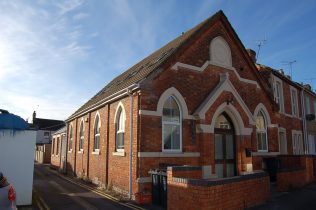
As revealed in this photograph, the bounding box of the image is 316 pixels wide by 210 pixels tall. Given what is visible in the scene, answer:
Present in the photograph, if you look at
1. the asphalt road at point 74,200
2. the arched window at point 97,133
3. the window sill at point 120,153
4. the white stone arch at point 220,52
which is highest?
the white stone arch at point 220,52

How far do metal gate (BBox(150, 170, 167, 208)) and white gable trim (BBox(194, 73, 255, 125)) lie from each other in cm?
357

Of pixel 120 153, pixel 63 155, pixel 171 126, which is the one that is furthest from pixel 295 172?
pixel 63 155

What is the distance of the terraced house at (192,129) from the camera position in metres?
9.91

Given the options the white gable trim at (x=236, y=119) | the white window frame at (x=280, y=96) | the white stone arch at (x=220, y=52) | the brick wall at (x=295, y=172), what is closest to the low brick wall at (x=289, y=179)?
the brick wall at (x=295, y=172)

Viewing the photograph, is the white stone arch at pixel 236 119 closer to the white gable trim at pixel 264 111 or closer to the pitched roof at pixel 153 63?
the white gable trim at pixel 264 111

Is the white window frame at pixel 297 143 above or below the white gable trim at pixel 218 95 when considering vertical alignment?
below

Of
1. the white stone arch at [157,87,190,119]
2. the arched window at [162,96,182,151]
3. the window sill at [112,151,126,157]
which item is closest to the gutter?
the white stone arch at [157,87,190,119]

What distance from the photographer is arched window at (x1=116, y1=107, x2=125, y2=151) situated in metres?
13.4

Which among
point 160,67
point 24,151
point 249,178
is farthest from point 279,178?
→ point 24,151

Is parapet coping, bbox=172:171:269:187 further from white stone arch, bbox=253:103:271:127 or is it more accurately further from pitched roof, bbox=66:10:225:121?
white stone arch, bbox=253:103:271:127

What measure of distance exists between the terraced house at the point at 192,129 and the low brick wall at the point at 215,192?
0.03 m

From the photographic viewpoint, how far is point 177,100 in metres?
12.7

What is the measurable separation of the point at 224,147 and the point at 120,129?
17.2ft

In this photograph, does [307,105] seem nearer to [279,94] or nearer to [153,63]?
[279,94]
